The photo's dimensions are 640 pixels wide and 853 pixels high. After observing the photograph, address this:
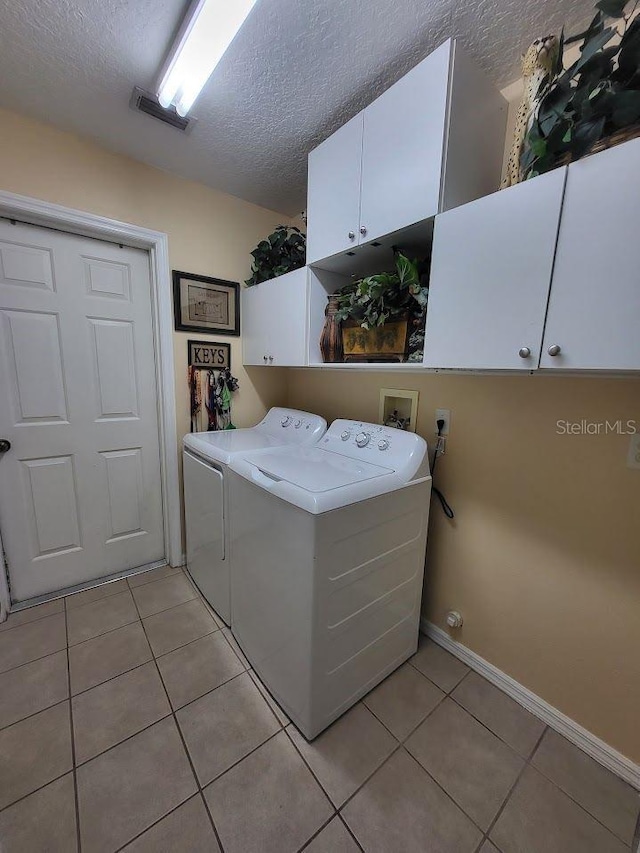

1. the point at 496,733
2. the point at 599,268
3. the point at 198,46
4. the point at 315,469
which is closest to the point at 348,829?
the point at 496,733

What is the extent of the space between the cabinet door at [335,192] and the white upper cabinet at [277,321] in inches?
7.8

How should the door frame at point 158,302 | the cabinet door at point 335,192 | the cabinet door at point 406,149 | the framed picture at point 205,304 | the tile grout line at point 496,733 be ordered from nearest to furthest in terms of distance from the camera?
the cabinet door at point 406,149 < the tile grout line at point 496,733 < the cabinet door at point 335,192 < the door frame at point 158,302 < the framed picture at point 205,304

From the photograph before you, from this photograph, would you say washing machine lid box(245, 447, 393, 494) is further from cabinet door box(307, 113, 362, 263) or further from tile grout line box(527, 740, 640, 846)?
tile grout line box(527, 740, 640, 846)

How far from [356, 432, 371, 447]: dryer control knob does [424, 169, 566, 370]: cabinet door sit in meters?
0.52

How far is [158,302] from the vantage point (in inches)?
76.7

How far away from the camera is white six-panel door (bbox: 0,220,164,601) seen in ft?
5.50

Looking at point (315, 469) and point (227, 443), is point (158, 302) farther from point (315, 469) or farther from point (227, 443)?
point (315, 469)

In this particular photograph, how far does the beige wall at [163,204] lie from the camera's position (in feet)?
5.04

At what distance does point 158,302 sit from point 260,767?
222 cm

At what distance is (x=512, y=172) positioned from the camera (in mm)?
1008

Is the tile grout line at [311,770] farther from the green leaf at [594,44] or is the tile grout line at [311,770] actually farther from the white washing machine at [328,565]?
the green leaf at [594,44]

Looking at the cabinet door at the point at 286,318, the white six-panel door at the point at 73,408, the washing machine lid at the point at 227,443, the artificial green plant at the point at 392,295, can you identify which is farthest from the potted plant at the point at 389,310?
the white six-panel door at the point at 73,408

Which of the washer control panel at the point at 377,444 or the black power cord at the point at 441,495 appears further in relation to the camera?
the black power cord at the point at 441,495

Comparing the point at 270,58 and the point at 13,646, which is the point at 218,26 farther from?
the point at 13,646
